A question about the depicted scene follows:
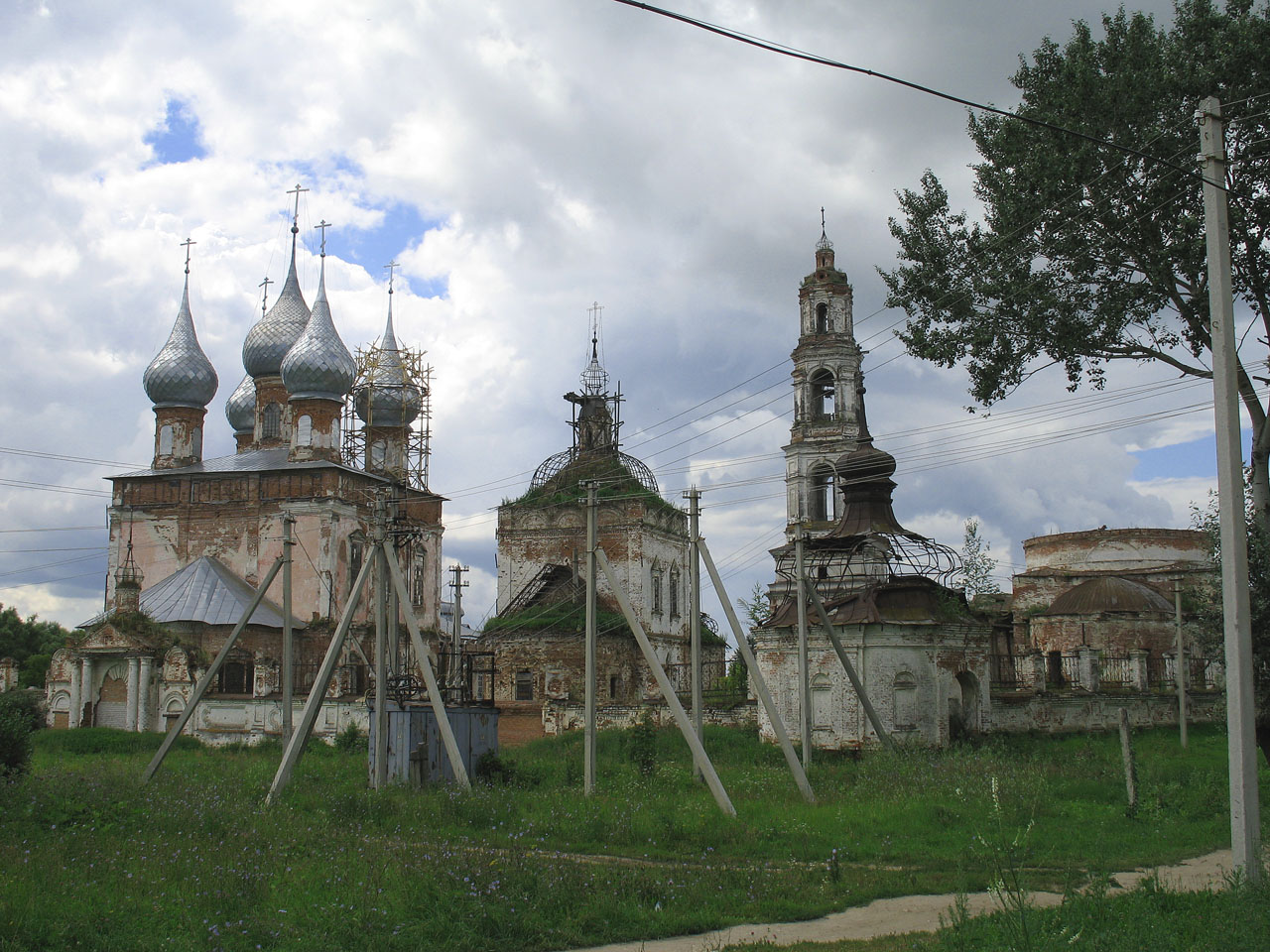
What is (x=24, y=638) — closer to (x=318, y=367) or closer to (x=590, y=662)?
(x=318, y=367)

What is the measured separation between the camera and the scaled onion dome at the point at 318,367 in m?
38.4

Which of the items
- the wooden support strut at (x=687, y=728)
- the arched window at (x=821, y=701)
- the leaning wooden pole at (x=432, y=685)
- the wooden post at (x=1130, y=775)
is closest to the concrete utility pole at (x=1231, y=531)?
the wooden post at (x=1130, y=775)

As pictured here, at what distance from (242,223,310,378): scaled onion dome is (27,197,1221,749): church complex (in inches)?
3.1

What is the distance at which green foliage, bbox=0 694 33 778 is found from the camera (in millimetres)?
14703

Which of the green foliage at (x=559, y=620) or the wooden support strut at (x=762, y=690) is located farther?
the green foliage at (x=559, y=620)

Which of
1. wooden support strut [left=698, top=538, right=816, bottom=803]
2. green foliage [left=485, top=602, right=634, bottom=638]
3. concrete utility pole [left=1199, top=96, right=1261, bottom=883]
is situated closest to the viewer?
concrete utility pole [left=1199, top=96, right=1261, bottom=883]

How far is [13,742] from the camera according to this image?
14852mm

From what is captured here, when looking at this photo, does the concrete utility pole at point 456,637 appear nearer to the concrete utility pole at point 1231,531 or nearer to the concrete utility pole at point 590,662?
the concrete utility pole at point 590,662

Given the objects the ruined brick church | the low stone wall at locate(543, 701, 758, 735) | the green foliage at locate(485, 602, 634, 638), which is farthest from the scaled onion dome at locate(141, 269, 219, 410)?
the low stone wall at locate(543, 701, 758, 735)

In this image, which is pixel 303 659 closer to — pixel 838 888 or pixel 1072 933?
pixel 838 888

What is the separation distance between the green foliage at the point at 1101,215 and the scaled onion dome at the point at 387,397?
2497 cm

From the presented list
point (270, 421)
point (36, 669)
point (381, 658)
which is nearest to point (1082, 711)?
point (381, 658)

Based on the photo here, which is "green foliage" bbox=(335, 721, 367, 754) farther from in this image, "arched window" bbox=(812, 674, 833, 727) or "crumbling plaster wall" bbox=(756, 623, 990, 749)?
"crumbling plaster wall" bbox=(756, 623, 990, 749)

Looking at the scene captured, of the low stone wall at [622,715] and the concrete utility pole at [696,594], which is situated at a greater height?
the concrete utility pole at [696,594]
